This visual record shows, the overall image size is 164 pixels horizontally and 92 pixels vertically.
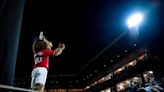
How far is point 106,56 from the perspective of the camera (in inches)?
880

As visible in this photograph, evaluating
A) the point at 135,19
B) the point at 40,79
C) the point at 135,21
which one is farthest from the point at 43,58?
the point at 135,21

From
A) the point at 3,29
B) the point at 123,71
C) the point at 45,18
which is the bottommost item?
the point at 3,29

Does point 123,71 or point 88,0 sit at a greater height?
point 88,0

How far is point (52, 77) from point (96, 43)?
13.7m

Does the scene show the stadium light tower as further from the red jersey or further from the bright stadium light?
the red jersey

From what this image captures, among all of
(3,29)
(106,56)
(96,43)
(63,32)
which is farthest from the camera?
(106,56)

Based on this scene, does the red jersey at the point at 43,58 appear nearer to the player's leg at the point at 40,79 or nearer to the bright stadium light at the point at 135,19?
the player's leg at the point at 40,79

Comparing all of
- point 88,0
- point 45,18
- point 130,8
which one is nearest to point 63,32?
point 45,18

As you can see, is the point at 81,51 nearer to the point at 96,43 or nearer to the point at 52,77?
the point at 96,43

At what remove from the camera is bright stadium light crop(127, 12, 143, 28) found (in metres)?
15.4

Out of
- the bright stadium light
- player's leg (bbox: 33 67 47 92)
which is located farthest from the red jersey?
the bright stadium light

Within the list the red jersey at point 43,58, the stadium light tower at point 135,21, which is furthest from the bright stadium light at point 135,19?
the red jersey at point 43,58

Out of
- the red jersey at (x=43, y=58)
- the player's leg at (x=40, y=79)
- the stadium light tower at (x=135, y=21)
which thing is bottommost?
the player's leg at (x=40, y=79)

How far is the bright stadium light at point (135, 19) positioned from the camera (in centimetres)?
1545
